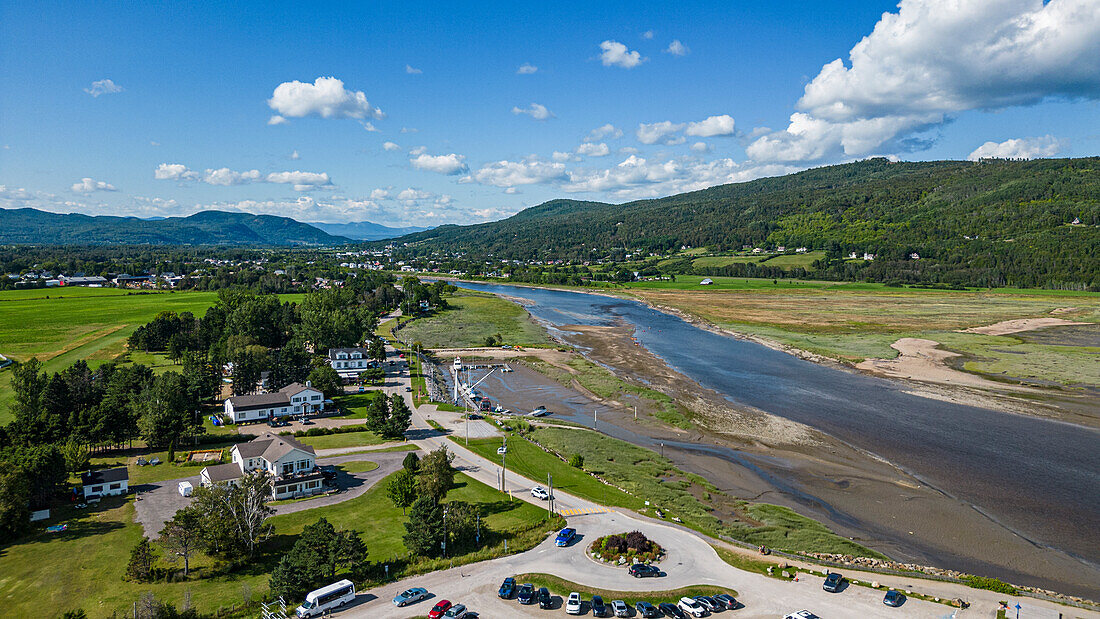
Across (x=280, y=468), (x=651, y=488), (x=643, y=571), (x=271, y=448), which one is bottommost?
(x=651, y=488)

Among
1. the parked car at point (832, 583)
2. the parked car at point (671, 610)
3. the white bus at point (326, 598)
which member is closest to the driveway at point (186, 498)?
the white bus at point (326, 598)

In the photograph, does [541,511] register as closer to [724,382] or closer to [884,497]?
[884,497]

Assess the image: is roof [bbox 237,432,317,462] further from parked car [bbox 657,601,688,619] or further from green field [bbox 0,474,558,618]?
parked car [bbox 657,601,688,619]

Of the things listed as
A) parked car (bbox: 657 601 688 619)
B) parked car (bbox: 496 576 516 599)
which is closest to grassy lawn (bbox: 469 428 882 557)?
parked car (bbox: 657 601 688 619)

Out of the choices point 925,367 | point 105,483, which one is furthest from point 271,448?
point 925,367

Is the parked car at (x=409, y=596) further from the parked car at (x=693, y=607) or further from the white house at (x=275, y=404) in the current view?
the white house at (x=275, y=404)

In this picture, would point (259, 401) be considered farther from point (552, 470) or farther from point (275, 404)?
point (552, 470)
